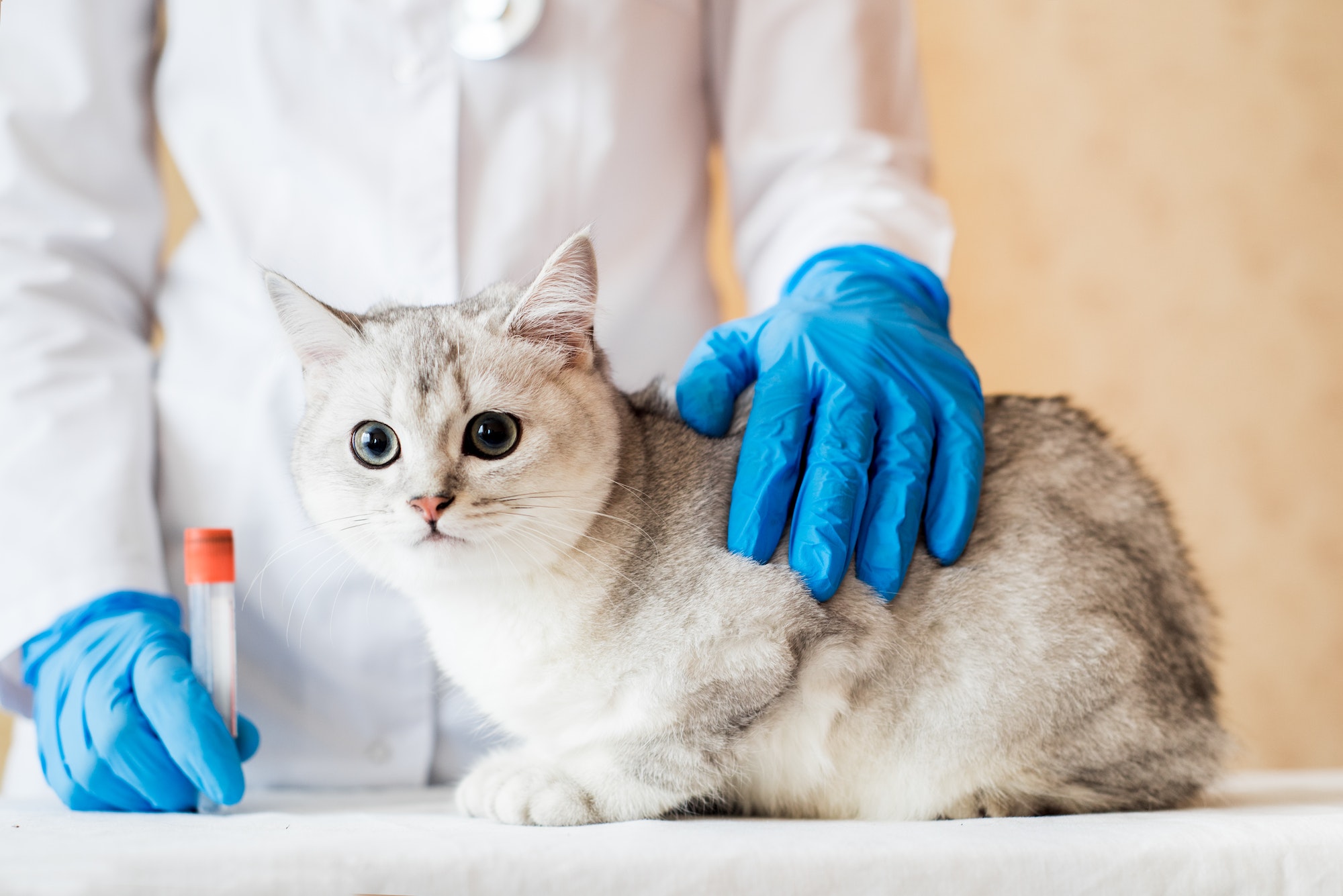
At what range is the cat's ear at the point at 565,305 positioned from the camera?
1.36 meters

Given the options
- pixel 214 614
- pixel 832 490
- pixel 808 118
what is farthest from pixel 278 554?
pixel 808 118

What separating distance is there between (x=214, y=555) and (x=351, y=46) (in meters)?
0.93

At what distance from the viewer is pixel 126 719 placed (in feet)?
4.58

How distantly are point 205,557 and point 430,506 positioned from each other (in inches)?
14.6

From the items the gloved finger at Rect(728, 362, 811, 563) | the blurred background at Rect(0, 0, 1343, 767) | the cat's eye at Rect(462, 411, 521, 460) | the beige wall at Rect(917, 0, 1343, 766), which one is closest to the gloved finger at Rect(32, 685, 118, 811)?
the cat's eye at Rect(462, 411, 521, 460)

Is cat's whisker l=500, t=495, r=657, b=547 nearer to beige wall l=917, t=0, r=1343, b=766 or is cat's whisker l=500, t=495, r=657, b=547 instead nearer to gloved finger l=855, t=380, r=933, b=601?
gloved finger l=855, t=380, r=933, b=601

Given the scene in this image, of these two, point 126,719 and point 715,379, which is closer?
point 126,719

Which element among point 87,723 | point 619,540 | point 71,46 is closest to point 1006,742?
point 619,540

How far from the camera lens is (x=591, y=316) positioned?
1.44m

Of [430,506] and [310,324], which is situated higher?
[310,324]

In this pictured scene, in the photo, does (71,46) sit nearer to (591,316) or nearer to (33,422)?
(33,422)

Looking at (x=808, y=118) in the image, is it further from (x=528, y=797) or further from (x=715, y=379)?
(x=528, y=797)

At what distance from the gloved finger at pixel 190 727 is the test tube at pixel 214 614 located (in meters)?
0.02

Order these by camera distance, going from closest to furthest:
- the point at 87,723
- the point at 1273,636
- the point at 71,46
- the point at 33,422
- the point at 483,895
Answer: the point at 483,895, the point at 87,723, the point at 33,422, the point at 71,46, the point at 1273,636
